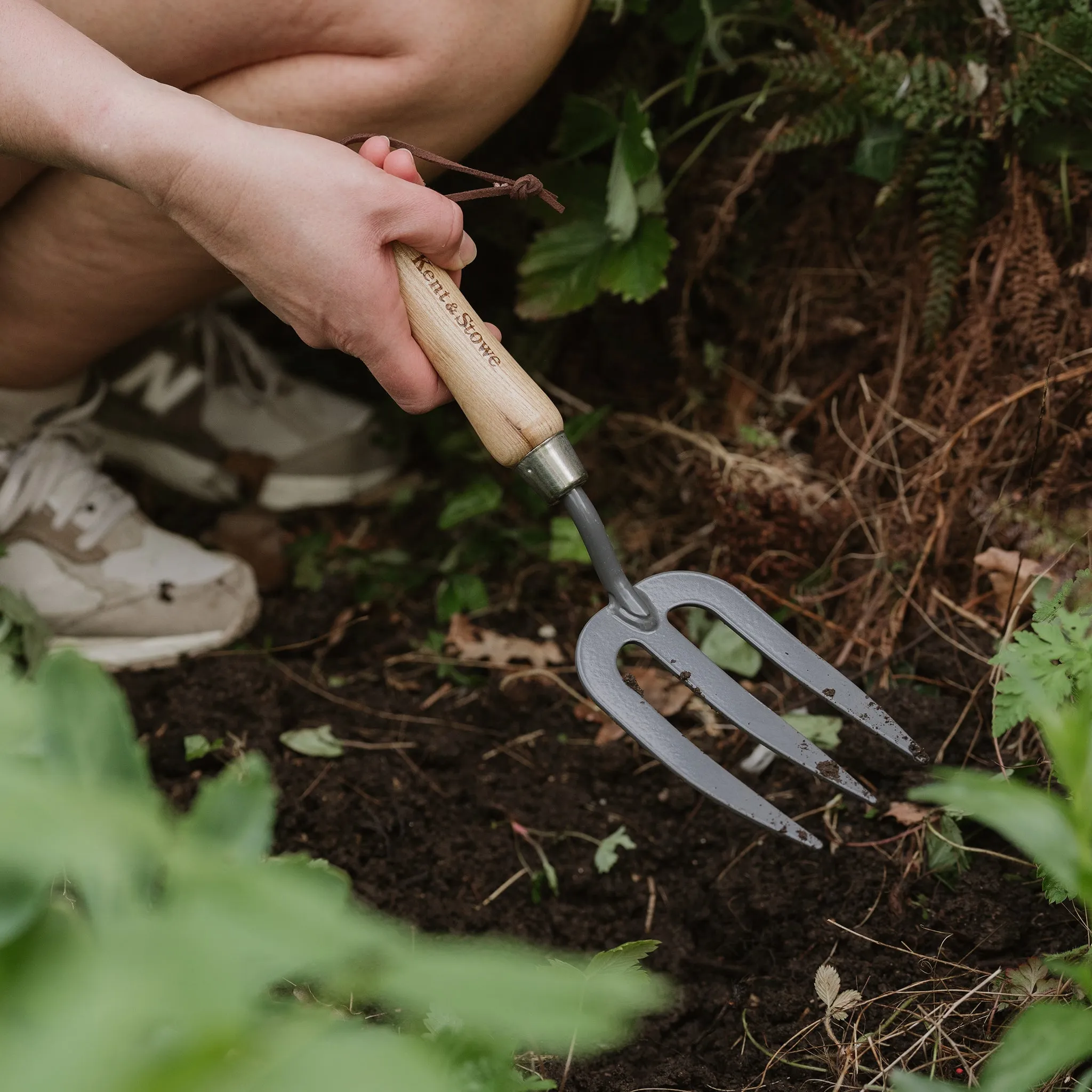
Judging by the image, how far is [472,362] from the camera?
1267 millimetres

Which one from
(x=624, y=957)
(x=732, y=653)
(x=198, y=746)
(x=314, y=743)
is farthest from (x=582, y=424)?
(x=624, y=957)

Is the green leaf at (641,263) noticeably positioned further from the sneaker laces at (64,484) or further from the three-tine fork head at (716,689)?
the sneaker laces at (64,484)

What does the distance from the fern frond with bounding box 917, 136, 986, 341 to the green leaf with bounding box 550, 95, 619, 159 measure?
1.72 ft

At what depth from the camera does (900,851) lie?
133 centimetres

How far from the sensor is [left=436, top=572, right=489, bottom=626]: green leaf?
1.87m

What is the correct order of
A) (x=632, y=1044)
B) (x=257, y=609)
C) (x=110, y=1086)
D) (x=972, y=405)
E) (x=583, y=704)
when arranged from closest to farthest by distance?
(x=110, y=1086) → (x=632, y=1044) → (x=972, y=405) → (x=583, y=704) → (x=257, y=609)

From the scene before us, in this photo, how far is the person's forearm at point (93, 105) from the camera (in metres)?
1.14

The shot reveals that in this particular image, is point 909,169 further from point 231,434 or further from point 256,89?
point 231,434

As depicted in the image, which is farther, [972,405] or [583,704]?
[583,704]

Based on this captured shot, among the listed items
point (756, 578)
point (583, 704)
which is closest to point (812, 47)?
point (756, 578)

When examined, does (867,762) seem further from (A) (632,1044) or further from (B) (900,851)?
(A) (632,1044)

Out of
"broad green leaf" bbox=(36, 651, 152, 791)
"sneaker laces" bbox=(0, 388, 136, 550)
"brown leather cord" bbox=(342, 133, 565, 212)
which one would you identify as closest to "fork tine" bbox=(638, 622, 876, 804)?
"brown leather cord" bbox=(342, 133, 565, 212)

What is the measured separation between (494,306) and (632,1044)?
4.62 feet

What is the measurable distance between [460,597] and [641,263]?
0.67 meters
